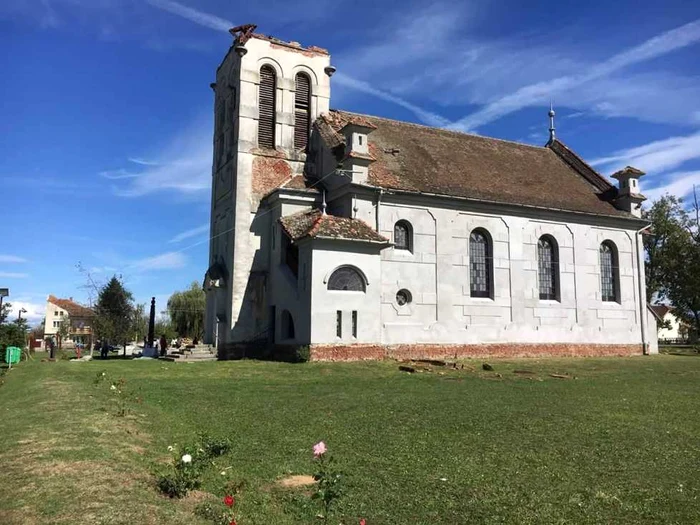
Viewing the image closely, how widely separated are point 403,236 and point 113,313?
30464mm

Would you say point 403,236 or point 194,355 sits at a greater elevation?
point 403,236

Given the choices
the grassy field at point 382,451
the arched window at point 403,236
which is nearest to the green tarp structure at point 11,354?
the grassy field at point 382,451

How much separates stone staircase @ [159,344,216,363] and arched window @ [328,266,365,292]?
7966 millimetres

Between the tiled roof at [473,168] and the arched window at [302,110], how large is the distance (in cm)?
88

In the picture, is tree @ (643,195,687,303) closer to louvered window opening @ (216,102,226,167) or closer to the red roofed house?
louvered window opening @ (216,102,226,167)

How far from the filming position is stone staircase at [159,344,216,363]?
2791 centimetres

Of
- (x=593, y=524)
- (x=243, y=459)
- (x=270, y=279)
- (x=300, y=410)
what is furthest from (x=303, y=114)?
(x=593, y=524)

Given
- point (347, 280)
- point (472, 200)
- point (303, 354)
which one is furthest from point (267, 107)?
point (303, 354)

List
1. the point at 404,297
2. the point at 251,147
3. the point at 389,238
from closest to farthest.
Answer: the point at 389,238
the point at 404,297
the point at 251,147

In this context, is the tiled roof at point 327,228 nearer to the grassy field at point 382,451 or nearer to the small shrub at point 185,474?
the grassy field at point 382,451

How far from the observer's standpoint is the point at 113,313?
48.2 m

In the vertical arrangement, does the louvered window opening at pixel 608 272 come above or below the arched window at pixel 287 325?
above

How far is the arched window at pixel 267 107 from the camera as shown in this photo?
100 feet

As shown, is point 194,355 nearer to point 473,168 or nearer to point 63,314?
point 473,168
